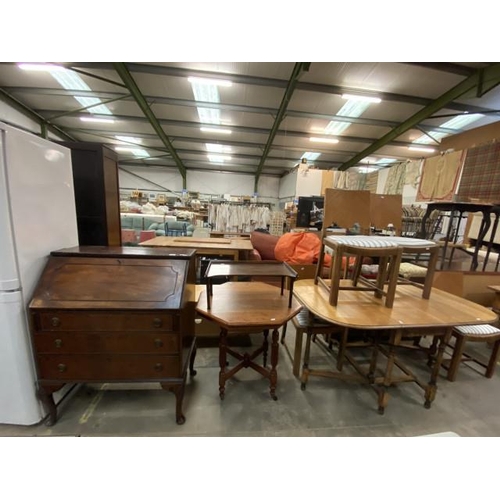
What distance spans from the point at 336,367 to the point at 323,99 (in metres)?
5.33

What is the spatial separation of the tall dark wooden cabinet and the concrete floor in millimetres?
1168

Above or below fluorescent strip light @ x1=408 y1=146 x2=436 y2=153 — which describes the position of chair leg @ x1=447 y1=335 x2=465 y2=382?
below

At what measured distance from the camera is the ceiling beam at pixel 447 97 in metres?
3.54

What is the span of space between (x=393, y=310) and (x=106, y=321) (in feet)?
5.91

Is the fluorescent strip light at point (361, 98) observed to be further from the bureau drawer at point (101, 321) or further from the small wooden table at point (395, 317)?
the bureau drawer at point (101, 321)

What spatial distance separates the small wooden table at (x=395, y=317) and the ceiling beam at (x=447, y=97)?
4.31m

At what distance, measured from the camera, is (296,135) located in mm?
6684

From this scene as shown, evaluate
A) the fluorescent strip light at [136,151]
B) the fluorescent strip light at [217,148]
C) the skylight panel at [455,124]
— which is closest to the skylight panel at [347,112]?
the skylight panel at [455,124]

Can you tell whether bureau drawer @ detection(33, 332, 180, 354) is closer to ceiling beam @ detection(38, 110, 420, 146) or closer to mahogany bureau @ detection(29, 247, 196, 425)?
mahogany bureau @ detection(29, 247, 196, 425)

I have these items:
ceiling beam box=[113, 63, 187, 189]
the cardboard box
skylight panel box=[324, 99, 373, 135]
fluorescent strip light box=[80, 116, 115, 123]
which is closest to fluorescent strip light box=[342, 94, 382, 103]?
skylight panel box=[324, 99, 373, 135]

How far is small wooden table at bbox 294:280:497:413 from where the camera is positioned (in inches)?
53.2

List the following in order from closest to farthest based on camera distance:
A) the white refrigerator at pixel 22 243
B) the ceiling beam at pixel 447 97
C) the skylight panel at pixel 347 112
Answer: the white refrigerator at pixel 22 243 → the ceiling beam at pixel 447 97 → the skylight panel at pixel 347 112

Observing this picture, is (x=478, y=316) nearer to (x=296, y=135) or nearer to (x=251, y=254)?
(x=251, y=254)
